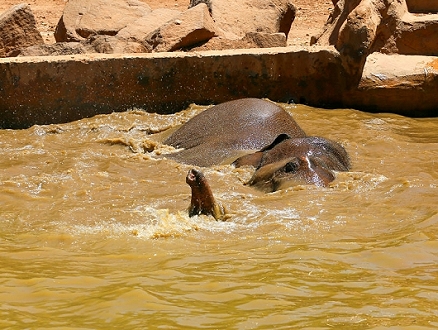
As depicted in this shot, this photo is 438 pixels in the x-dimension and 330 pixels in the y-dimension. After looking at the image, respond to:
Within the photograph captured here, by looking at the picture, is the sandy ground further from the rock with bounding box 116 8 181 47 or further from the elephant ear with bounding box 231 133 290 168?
the elephant ear with bounding box 231 133 290 168

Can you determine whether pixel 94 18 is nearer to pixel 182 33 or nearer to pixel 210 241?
pixel 182 33

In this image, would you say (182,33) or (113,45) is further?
(182,33)

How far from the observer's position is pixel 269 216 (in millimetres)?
5324

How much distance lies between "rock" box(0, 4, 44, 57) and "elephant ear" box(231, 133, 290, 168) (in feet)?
15.3

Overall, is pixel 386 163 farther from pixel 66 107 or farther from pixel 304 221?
pixel 66 107

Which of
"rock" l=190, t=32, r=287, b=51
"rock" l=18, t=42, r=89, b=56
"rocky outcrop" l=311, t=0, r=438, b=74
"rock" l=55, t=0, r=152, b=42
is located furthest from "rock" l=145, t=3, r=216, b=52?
"rocky outcrop" l=311, t=0, r=438, b=74

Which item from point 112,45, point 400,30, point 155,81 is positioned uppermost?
point 400,30

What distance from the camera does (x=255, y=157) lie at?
6.81m

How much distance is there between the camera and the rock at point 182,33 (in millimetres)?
9914

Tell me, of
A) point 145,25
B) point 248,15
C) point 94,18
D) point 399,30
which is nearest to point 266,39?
point 248,15

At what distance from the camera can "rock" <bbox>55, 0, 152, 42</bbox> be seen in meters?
11.3

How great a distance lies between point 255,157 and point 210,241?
2.13 metres

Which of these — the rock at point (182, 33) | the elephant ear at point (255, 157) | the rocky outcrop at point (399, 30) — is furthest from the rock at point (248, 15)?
the elephant ear at point (255, 157)

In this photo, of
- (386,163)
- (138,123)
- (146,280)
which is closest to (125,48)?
(138,123)
